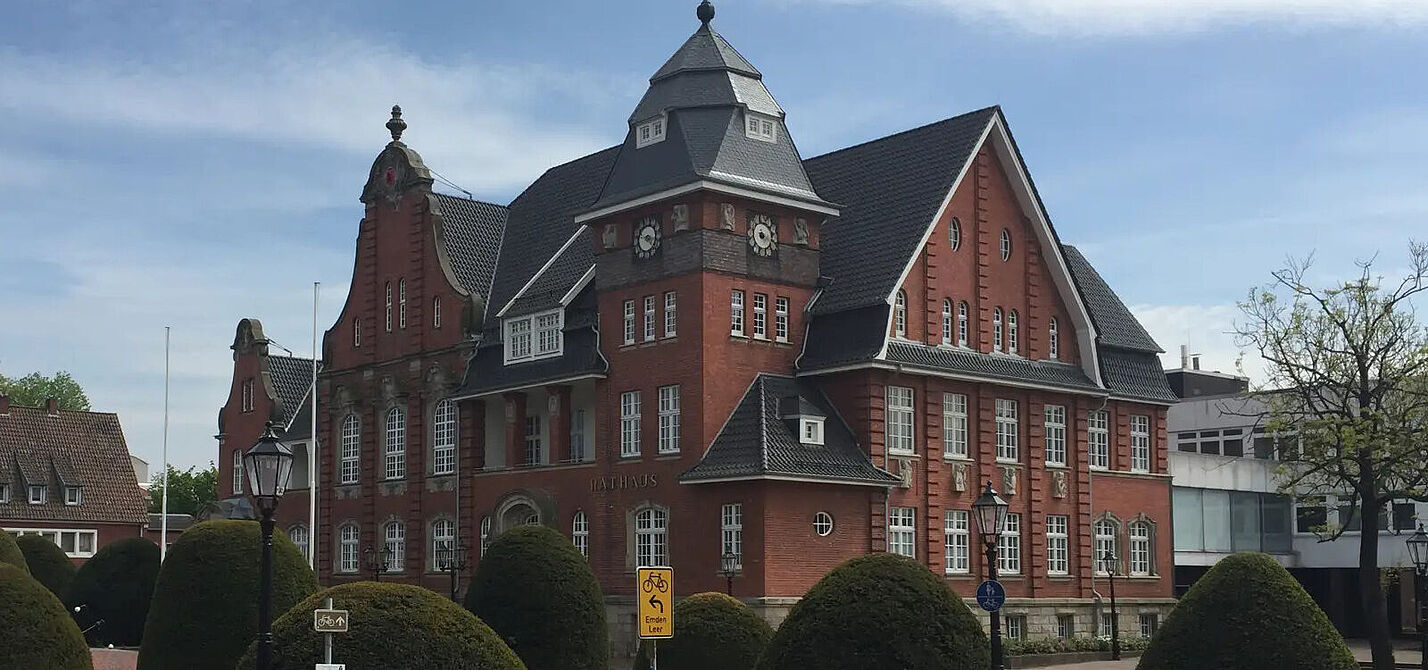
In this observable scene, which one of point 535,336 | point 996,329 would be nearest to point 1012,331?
point 996,329

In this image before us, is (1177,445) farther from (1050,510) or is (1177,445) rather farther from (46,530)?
(46,530)

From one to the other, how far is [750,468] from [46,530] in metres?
53.5

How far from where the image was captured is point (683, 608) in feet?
117

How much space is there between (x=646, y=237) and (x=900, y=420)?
8.93m

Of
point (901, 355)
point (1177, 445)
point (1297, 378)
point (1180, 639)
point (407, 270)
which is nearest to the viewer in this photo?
point (1180, 639)

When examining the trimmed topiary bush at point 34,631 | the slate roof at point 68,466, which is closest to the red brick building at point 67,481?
the slate roof at point 68,466

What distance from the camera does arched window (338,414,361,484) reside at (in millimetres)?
65125

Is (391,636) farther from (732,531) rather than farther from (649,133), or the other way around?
(649,133)

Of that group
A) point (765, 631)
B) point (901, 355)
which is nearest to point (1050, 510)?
point (901, 355)

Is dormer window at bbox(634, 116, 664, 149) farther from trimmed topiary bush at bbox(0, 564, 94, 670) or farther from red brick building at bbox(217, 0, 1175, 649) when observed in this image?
trimmed topiary bush at bbox(0, 564, 94, 670)

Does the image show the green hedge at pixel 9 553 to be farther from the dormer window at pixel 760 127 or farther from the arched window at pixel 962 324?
the arched window at pixel 962 324

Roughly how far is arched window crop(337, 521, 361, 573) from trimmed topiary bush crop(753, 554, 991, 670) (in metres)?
39.9

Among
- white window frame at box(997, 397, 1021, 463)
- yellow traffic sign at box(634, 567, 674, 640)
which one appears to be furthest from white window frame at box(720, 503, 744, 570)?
yellow traffic sign at box(634, 567, 674, 640)

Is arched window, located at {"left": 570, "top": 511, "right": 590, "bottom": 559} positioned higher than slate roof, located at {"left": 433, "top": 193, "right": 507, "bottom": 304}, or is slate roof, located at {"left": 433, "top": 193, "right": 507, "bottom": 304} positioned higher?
slate roof, located at {"left": 433, "top": 193, "right": 507, "bottom": 304}
